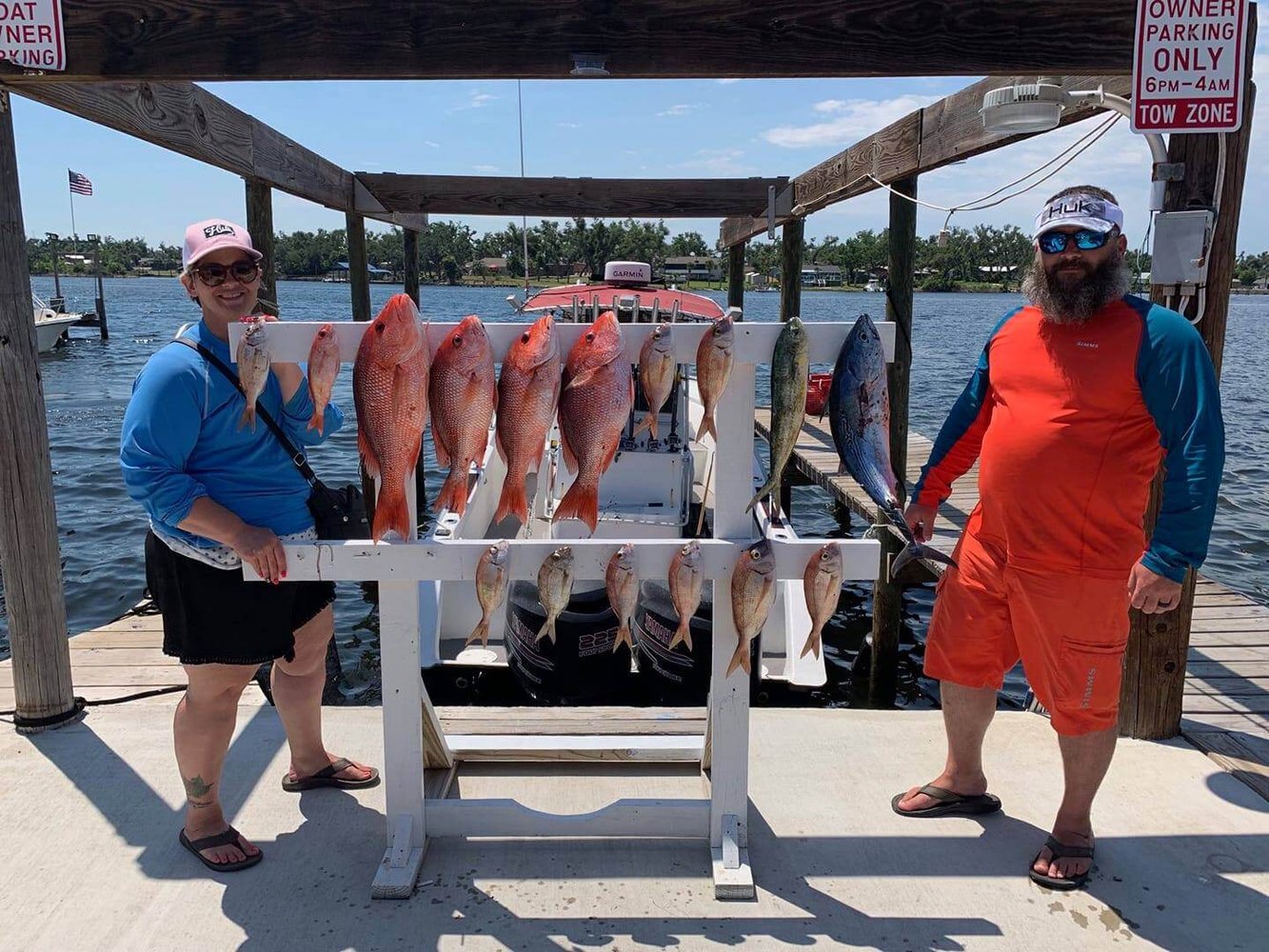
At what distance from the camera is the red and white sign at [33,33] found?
9.68ft

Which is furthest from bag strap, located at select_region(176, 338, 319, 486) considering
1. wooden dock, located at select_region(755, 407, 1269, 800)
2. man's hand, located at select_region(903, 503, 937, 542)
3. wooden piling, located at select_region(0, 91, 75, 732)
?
man's hand, located at select_region(903, 503, 937, 542)

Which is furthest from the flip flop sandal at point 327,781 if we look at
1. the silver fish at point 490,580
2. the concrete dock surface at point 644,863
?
the silver fish at point 490,580

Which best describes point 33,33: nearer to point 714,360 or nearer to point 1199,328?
point 714,360

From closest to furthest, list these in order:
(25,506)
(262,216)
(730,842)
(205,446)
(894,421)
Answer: (205,446) → (730,842) → (25,506) → (262,216) → (894,421)

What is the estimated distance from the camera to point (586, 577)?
2486mm

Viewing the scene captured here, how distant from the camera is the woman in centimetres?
245

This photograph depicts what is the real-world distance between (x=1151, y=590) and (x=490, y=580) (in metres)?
1.89

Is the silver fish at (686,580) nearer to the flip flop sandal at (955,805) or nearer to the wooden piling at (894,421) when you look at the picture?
the flip flop sandal at (955,805)

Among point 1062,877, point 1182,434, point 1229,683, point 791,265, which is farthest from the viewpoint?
point 791,265

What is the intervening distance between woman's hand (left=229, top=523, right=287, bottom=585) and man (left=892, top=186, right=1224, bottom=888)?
2.19m

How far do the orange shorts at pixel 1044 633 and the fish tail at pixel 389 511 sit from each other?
1825 millimetres

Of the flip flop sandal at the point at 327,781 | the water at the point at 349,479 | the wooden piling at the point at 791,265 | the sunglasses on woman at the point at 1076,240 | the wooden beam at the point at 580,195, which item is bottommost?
the water at the point at 349,479

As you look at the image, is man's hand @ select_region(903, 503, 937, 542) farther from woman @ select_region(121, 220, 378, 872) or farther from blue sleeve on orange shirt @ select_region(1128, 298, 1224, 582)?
woman @ select_region(121, 220, 378, 872)

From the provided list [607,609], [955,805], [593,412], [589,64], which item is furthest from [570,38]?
[607,609]
